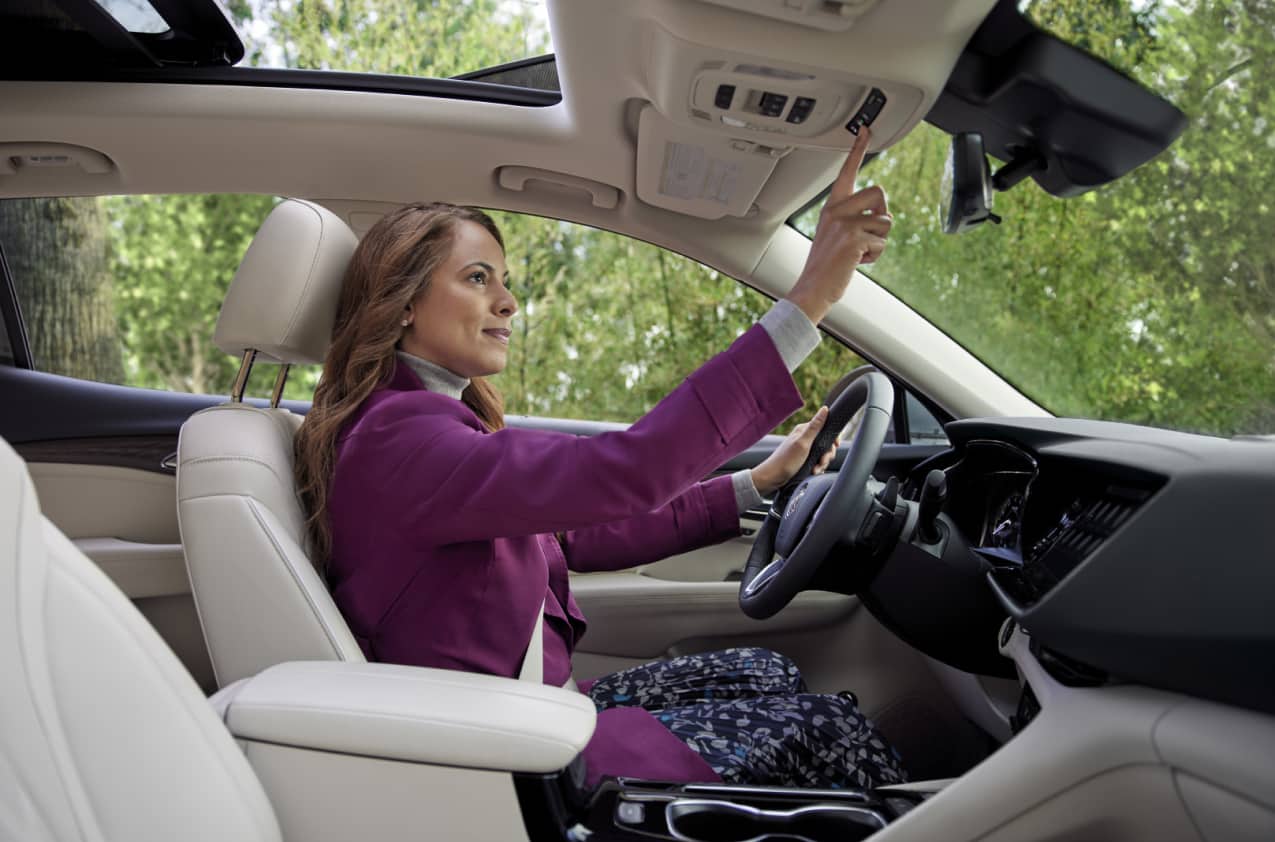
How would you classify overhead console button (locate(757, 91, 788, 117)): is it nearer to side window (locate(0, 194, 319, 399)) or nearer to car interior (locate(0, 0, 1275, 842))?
car interior (locate(0, 0, 1275, 842))

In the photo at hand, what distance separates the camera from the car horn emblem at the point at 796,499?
1661 millimetres

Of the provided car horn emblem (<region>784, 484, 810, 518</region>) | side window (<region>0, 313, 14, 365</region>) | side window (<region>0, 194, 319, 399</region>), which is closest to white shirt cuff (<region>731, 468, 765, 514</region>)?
car horn emblem (<region>784, 484, 810, 518</region>)

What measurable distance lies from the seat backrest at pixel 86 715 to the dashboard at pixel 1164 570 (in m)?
0.85

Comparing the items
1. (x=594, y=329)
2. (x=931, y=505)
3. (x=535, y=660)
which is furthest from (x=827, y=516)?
(x=594, y=329)

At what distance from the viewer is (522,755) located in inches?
41.7

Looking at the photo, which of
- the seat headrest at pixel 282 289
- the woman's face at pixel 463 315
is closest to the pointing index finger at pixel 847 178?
the woman's face at pixel 463 315

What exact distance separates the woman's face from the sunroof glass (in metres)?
0.77

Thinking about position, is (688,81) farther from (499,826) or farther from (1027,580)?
Answer: (499,826)

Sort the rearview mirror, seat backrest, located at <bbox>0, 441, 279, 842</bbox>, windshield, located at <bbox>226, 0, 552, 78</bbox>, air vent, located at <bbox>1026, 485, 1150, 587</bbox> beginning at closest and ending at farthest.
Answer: seat backrest, located at <bbox>0, 441, 279, 842</bbox>
air vent, located at <bbox>1026, 485, 1150, 587</bbox>
the rearview mirror
windshield, located at <bbox>226, 0, 552, 78</bbox>

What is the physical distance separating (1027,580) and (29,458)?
7.38ft

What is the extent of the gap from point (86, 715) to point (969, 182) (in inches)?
48.9

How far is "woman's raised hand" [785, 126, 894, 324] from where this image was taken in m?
1.29

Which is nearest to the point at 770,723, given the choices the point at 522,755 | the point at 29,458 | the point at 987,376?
the point at 522,755

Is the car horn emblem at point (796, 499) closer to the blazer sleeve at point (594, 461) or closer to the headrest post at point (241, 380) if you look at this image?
the blazer sleeve at point (594, 461)
